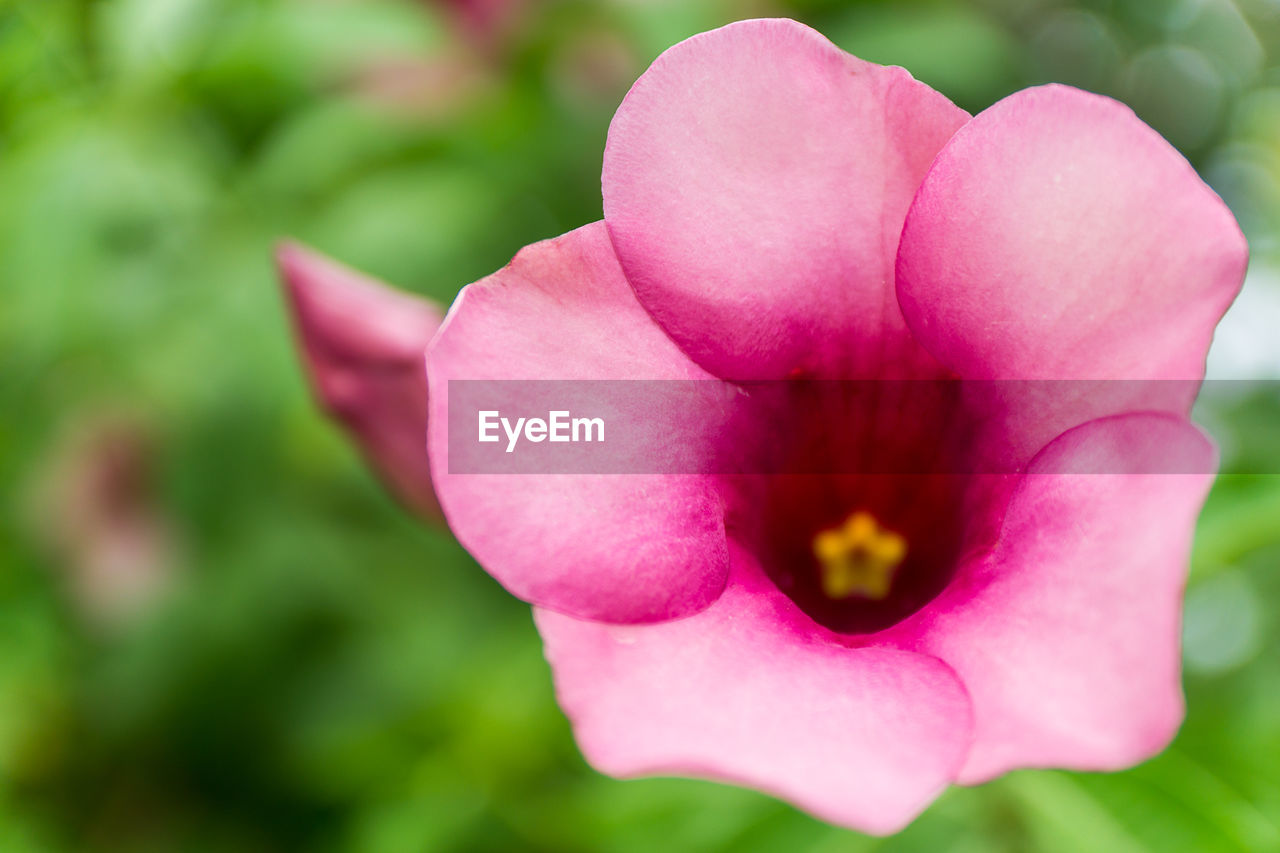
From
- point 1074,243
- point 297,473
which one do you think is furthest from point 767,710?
point 297,473

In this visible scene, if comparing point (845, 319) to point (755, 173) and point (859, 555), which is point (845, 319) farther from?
point (859, 555)

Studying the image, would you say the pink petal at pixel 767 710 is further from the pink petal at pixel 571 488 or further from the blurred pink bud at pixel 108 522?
the blurred pink bud at pixel 108 522

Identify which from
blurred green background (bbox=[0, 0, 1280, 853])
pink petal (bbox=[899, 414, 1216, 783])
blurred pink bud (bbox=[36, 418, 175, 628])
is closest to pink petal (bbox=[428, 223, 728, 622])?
pink petal (bbox=[899, 414, 1216, 783])

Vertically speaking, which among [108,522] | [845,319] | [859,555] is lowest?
[108,522]

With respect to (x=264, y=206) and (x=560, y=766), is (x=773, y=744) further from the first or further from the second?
(x=264, y=206)

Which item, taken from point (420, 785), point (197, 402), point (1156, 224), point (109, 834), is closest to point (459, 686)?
point (420, 785)

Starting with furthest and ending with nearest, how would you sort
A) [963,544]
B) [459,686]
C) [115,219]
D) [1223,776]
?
1. [459,686]
2. [115,219]
3. [1223,776]
4. [963,544]
